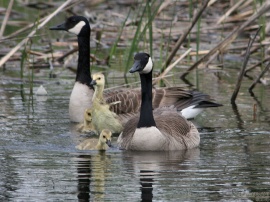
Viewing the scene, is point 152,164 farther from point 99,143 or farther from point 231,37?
point 231,37

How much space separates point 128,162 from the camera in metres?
8.74

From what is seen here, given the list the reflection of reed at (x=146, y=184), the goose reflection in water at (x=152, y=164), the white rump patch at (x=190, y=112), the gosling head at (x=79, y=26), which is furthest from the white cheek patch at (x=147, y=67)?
the gosling head at (x=79, y=26)

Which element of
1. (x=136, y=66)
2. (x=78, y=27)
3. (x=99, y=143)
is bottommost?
(x=99, y=143)

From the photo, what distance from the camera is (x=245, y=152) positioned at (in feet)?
29.9

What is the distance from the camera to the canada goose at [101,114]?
34.4 ft

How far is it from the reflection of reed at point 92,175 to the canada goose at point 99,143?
83mm

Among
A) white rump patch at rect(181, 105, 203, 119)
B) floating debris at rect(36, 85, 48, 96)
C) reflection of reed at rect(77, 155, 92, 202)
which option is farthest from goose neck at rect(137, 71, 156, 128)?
floating debris at rect(36, 85, 48, 96)

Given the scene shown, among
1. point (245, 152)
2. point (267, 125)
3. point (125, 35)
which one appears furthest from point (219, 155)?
A: point (125, 35)

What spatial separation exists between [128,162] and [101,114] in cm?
190

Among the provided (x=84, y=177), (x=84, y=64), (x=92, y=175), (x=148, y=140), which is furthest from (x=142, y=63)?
(x=84, y=64)

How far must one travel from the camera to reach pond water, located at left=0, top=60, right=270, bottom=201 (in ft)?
23.8

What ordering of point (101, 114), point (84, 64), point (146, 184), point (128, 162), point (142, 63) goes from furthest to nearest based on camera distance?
point (84, 64) → point (101, 114) → point (142, 63) → point (128, 162) → point (146, 184)

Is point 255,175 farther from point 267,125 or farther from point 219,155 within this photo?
point 267,125

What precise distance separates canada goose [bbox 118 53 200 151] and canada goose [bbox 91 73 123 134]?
520 mm
